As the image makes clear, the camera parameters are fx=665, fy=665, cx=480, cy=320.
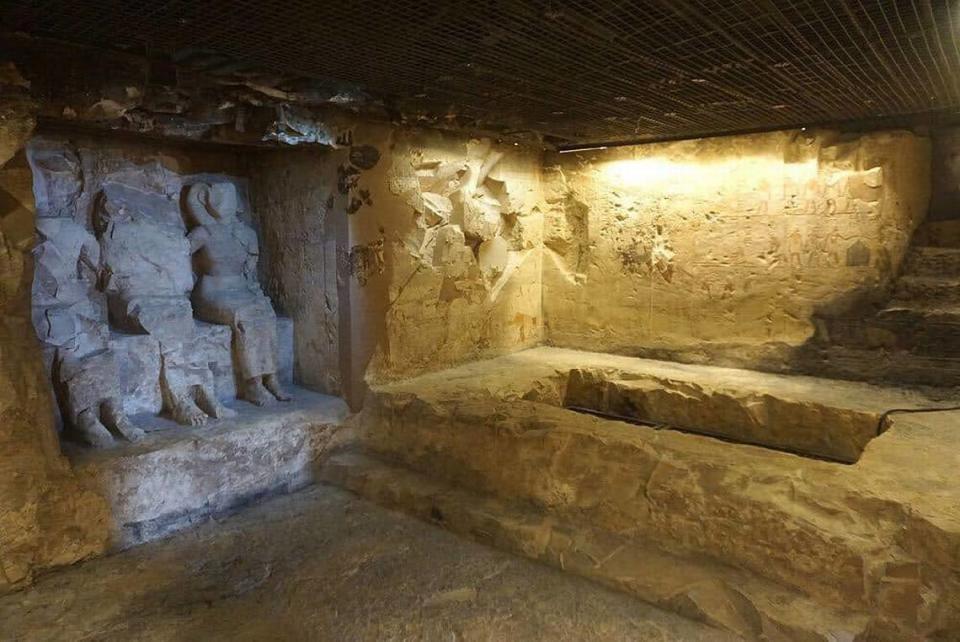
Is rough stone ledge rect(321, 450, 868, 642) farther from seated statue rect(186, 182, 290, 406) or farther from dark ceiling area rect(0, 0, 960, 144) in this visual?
dark ceiling area rect(0, 0, 960, 144)

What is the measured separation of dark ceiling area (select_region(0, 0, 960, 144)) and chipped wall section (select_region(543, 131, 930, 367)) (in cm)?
63

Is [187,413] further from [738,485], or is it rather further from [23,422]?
[738,485]

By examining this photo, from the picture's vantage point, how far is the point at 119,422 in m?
3.60

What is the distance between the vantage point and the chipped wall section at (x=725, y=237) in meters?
4.43

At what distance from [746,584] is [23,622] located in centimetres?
297

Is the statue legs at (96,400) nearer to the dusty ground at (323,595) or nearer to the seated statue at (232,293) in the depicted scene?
the dusty ground at (323,595)

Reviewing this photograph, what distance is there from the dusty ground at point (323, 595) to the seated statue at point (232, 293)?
1140 mm

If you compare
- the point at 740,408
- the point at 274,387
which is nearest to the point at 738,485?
the point at 740,408

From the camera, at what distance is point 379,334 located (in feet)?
14.7

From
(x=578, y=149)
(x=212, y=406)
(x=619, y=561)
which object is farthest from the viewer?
(x=578, y=149)

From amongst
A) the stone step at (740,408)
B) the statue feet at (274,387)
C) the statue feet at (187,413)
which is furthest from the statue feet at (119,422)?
the stone step at (740,408)

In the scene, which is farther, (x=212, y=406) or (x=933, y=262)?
(x=933, y=262)

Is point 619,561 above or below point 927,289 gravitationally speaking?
below

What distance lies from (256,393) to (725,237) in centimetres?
354
